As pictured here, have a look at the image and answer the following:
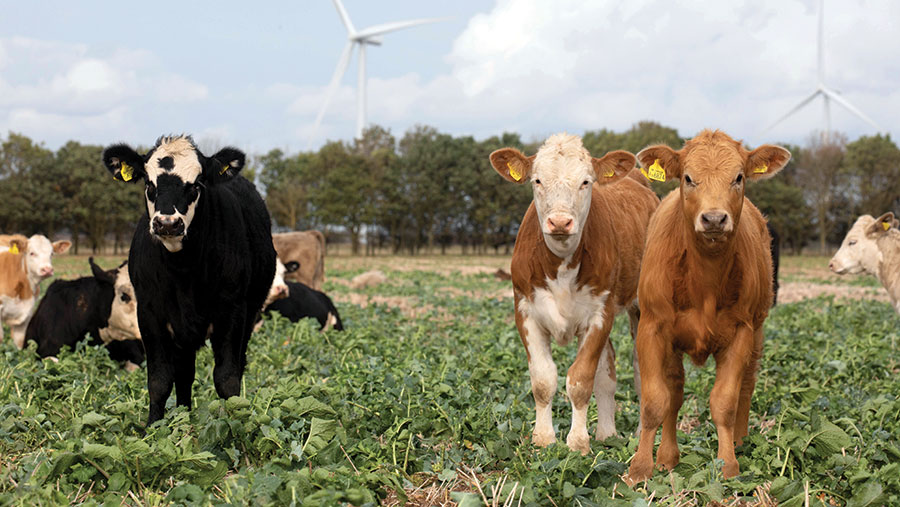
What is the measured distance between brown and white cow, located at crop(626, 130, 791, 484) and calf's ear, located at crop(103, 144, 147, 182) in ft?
12.8

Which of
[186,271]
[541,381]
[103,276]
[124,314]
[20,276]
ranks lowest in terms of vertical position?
[124,314]

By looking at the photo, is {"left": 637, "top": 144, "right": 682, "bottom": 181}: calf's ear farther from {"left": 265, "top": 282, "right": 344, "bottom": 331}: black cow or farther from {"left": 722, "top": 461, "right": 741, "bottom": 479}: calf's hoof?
{"left": 265, "top": 282, "right": 344, "bottom": 331}: black cow

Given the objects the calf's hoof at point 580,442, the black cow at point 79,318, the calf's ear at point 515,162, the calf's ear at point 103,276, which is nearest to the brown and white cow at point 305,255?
the black cow at point 79,318

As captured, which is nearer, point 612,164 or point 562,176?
point 562,176

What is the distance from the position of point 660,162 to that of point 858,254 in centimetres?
852

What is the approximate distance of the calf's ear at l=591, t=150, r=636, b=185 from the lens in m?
5.73

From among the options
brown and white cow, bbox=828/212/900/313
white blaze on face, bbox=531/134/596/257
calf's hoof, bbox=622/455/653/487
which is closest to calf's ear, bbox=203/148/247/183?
white blaze on face, bbox=531/134/596/257

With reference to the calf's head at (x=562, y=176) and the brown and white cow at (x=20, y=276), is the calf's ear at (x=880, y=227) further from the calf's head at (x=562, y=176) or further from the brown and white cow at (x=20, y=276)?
the brown and white cow at (x=20, y=276)

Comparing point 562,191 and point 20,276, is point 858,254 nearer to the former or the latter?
point 562,191

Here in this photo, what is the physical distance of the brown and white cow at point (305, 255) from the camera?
17.9 metres

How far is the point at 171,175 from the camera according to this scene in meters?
5.35

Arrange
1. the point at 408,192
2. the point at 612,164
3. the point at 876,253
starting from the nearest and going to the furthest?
the point at 612,164, the point at 876,253, the point at 408,192

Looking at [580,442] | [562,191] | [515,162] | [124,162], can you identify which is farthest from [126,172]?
[580,442]

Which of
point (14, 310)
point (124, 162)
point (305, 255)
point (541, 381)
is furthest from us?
point (305, 255)
